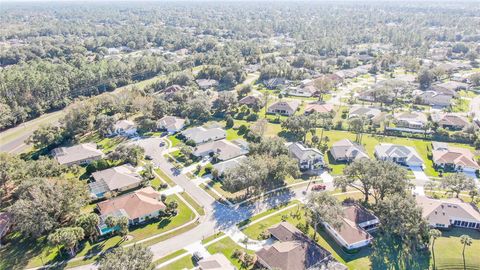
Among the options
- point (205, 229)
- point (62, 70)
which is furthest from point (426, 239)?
point (62, 70)

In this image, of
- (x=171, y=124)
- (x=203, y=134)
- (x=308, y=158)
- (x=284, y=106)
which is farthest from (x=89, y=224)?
(x=284, y=106)

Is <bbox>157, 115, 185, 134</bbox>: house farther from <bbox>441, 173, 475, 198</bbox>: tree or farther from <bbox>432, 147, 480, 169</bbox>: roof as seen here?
<bbox>441, 173, 475, 198</bbox>: tree

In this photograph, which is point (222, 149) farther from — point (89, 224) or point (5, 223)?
point (5, 223)

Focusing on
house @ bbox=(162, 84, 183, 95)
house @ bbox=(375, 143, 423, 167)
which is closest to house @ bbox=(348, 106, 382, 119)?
house @ bbox=(375, 143, 423, 167)

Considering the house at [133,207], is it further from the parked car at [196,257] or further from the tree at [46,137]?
the tree at [46,137]

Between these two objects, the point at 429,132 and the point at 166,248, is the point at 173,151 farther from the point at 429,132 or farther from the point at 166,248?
the point at 429,132

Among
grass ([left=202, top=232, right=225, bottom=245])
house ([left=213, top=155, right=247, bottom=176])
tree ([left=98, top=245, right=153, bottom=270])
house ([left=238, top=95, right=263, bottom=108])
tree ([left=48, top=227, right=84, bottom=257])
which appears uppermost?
tree ([left=98, top=245, right=153, bottom=270])

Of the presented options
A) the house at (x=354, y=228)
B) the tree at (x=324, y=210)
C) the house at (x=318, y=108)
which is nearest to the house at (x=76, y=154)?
the tree at (x=324, y=210)
